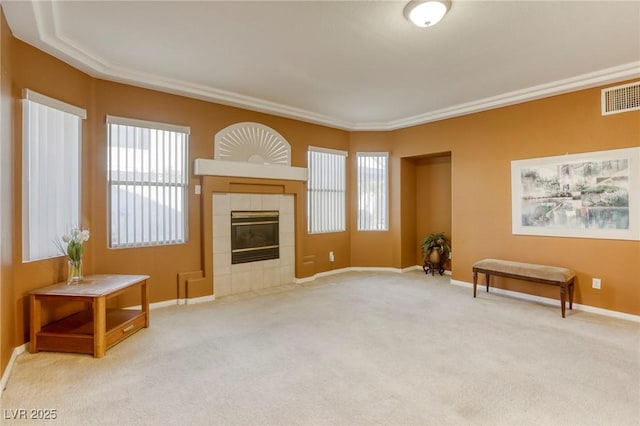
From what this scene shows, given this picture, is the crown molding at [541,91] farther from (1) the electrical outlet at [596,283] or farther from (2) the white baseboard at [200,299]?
(2) the white baseboard at [200,299]

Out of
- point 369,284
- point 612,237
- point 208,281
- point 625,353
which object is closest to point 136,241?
point 208,281

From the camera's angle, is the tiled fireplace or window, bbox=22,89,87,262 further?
the tiled fireplace

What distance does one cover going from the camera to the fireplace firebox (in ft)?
15.9

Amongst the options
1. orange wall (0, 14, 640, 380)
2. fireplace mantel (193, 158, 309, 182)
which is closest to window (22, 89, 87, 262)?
orange wall (0, 14, 640, 380)

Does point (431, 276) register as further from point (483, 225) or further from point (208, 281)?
point (208, 281)

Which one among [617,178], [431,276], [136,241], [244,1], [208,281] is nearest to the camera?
[244,1]

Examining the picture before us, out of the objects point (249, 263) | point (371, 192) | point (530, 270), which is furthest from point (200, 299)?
point (530, 270)

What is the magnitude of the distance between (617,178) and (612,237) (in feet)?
2.24

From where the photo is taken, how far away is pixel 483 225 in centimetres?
507

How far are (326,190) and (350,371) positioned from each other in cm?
396

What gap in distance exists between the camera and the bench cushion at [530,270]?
384cm

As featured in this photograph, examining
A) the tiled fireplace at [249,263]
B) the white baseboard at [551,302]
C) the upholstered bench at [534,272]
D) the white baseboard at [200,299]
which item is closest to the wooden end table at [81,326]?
the white baseboard at [200,299]

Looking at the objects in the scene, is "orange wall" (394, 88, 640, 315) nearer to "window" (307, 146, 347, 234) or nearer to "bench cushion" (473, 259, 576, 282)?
"bench cushion" (473, 259, 576, 282)

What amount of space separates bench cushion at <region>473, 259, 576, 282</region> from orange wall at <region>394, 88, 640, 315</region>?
28 centimetres
